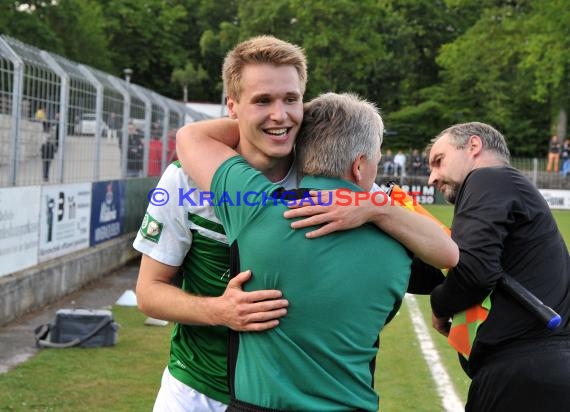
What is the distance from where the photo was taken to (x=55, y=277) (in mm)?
10422

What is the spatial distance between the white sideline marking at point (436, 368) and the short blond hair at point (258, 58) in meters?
4.20

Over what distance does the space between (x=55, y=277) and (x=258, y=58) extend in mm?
8515

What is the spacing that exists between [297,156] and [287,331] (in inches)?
22.0

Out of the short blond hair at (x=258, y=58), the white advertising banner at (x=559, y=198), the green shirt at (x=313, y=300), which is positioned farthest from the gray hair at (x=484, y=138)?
the white advertising banner at (x=559, y=198)

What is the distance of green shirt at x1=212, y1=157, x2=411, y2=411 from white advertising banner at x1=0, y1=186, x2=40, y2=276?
22.9 feet

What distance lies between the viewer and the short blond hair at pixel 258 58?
8.27ft

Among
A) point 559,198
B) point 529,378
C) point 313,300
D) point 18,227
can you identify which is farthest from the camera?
point 559,198

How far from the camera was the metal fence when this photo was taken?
9195mm

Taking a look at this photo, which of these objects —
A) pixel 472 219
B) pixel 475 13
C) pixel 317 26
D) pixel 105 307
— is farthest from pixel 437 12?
pixel 472 219

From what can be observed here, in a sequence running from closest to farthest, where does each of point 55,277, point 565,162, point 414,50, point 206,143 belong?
point 206,143, point 55,277, point 565,162, point 414,50

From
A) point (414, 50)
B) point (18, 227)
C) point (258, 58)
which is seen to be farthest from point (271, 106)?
point (414, 50)

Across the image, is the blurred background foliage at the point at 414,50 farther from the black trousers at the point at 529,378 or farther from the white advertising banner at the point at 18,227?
the black trousers at the point at 529,378

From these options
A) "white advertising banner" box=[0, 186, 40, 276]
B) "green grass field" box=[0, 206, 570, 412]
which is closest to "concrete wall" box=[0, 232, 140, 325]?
"white advertising banner" box=[0, 186, 40, 276]

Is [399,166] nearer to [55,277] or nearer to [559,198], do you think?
[559,198]
